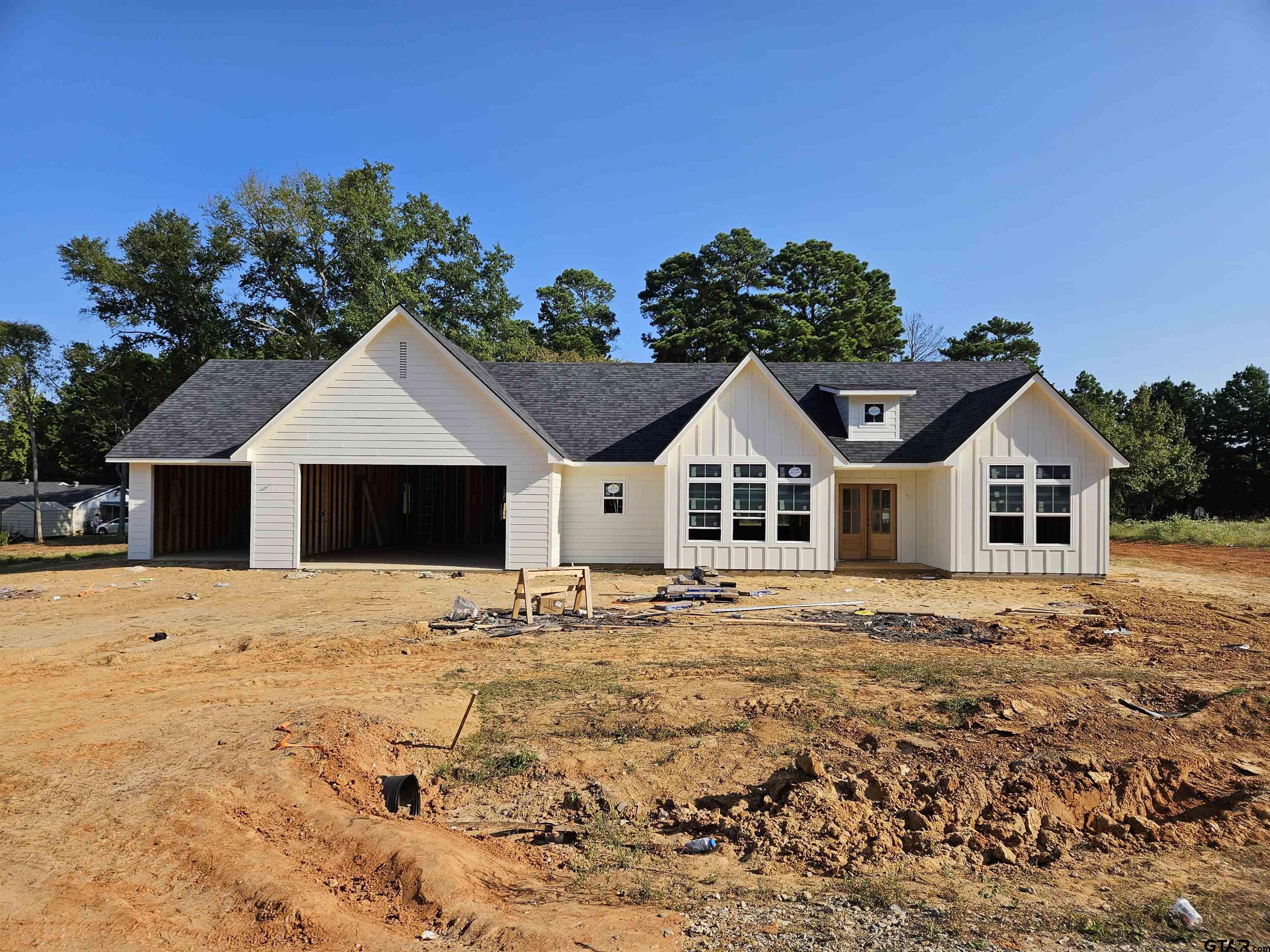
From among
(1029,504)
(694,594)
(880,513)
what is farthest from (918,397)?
(694,594)

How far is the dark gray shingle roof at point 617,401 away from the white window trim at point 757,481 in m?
1.33

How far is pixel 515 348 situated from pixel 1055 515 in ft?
96.0

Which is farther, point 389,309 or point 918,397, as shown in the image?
point 389,309

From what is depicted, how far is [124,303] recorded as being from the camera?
35.4 metres

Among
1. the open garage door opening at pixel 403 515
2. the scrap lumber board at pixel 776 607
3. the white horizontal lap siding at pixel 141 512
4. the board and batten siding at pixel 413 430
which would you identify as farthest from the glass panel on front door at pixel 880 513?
the white horizontal lap siding at pixel 141 512

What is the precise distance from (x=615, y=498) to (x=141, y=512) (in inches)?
521

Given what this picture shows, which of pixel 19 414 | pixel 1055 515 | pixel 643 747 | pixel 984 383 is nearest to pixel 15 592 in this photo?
pixel 643 747

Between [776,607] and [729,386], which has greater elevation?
[729,386]

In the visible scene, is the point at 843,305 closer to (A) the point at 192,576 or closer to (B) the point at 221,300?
(B) the point at 221,300

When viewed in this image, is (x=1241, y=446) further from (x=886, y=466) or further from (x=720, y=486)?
(x=720, y=486)

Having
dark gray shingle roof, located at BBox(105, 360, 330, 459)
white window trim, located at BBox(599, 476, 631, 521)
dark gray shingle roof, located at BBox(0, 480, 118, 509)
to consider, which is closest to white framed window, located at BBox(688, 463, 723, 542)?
white window trim, located at BBox(599, 476, 631, 521)

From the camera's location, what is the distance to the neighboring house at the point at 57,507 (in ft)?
123

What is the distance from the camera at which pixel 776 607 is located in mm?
13500

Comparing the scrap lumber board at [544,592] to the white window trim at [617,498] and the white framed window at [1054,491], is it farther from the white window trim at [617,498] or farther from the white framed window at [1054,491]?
the white framed window at [1054,491]
